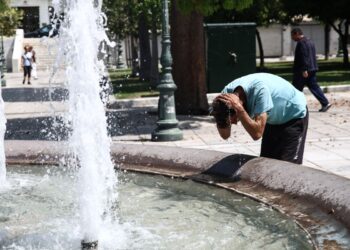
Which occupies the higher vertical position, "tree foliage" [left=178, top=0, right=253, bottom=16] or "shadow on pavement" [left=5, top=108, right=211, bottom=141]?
"tree foliage" [left=178, top=0, right=253, bottom=16]

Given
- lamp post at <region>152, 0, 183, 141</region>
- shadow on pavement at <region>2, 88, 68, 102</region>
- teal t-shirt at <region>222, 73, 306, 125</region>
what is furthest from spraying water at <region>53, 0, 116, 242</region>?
shadow on pavement at <region>2, 88, 68, 102</region>

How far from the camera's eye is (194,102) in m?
14.5

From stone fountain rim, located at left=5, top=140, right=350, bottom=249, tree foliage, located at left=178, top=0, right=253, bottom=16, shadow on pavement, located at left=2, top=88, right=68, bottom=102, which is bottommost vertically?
shadow on pavement, located at left=2, top=88, right=68, bottom=102

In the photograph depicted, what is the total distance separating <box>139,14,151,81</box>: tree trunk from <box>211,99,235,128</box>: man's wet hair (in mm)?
21674

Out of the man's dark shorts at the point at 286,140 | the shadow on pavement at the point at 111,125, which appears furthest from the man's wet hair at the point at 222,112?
the shadow on pavement at the point at 111,125

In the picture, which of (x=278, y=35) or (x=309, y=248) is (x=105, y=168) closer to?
(x=309, y=248)

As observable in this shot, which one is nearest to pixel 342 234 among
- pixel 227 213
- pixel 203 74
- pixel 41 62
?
pixel 227 213

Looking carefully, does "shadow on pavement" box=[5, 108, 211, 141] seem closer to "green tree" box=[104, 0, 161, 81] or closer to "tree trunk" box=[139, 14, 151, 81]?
"green tree" box=[104, 0, 161, 81]

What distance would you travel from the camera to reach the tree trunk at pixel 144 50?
2647 cm

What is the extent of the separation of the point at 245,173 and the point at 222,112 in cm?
92

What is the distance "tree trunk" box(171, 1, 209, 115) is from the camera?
46.2ft

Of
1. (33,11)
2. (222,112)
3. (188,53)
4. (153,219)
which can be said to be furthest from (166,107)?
(33,11)

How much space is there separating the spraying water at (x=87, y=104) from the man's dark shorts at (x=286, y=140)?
Answer: 1370 mm

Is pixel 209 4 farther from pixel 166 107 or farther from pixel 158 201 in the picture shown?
pixel 158 201
